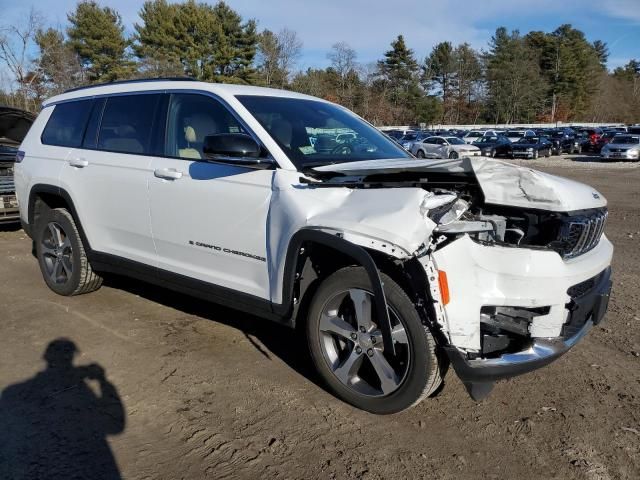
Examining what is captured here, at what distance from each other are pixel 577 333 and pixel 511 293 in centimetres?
60

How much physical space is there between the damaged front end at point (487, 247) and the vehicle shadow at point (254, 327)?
85cm

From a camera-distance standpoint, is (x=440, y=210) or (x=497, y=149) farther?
(x=497, y=149)

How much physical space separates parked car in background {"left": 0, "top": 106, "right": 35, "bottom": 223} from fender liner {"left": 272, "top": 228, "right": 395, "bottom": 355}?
5930 millimetres

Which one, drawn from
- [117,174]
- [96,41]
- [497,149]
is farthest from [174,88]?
[96,41]

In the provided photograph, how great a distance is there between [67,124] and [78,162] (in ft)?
2.07

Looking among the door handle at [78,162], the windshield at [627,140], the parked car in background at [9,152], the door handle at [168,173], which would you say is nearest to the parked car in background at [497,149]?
the windshield at [627,140]

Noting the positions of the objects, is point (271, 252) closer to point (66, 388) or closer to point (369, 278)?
point (369, 278)

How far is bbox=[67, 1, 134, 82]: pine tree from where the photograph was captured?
5047 cm

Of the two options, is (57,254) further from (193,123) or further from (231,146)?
(231,146)

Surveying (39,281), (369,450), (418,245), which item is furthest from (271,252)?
(39,281)

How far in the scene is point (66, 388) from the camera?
11.5 ft

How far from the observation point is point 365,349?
3113 millimetres

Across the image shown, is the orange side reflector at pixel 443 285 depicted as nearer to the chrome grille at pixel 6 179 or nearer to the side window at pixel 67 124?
the side window at pixel 67 124

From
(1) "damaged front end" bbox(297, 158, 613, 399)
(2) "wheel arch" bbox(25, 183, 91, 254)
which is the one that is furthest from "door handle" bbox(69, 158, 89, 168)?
(1) "damaged front end" bbox(297, 158, 613, 399)
